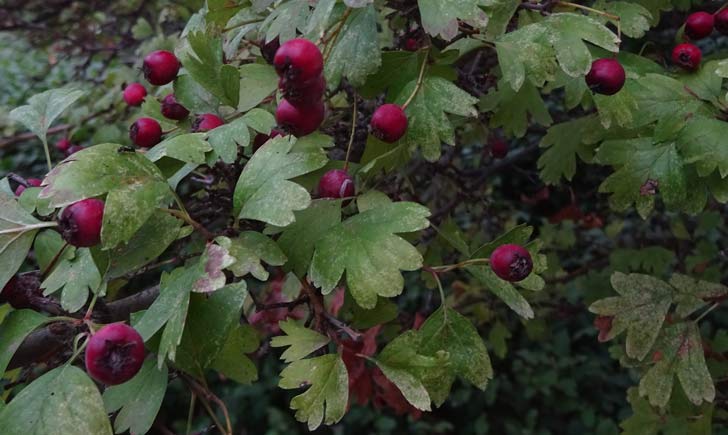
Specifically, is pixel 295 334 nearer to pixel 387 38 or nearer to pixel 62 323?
pixel 62 323

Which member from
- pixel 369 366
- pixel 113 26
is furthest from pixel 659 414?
pixel 113 26

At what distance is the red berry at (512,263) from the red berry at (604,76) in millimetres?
353

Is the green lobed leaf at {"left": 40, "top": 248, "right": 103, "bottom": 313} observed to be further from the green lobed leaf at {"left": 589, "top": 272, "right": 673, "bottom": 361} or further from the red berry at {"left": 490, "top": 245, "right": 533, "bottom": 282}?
the green lobed leaf at {"left": 589, "top": 272, "right": 673, "bottom": 361}

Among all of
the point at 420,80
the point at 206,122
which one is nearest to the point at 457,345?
the point at 420,80

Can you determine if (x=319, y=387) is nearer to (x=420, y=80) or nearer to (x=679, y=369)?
(x=420, y=80)

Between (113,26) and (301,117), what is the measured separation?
2823mm

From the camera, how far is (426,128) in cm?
117

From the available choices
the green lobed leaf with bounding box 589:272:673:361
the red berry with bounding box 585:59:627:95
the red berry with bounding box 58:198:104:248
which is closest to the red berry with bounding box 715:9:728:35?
the red berry with bounding box 585:59:627:95

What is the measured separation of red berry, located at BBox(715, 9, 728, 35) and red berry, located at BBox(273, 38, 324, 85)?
99 centimetres

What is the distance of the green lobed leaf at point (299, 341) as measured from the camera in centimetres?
107

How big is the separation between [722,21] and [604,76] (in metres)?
0.44

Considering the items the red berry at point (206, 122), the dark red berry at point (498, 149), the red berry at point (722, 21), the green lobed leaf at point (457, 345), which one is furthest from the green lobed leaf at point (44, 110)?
the red berry at point (722, 21)

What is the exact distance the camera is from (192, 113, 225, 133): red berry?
114cm

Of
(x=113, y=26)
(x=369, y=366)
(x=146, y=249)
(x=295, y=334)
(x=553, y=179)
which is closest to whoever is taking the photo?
(x=146, y=249)
